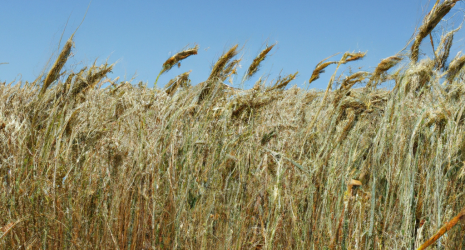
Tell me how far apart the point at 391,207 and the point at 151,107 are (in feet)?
4.92

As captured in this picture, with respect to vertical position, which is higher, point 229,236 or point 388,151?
point 388,151

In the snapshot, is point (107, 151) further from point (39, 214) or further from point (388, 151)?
point (388, 151)

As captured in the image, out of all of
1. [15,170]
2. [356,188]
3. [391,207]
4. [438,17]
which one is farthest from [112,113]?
[438,17]

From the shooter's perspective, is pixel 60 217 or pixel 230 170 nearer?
pixel 60 217

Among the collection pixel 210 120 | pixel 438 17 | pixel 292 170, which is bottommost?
pixel 292 170

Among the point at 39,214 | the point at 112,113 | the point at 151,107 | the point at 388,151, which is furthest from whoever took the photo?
the point at 112,113

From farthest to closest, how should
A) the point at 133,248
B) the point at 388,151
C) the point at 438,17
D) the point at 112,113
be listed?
the point at 112,113, the point at 438,17, the point at 388,151, the point at 133,248

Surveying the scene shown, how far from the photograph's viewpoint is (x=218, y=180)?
6.43 ft

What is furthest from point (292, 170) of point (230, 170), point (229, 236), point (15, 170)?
point (15, 170)

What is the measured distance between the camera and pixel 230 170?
6.83 ft

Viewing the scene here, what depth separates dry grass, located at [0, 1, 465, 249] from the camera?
5.97 ft

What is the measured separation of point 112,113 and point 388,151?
1.80 meters

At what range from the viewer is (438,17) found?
2.22m

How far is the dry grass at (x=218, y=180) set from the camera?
5.97ft
